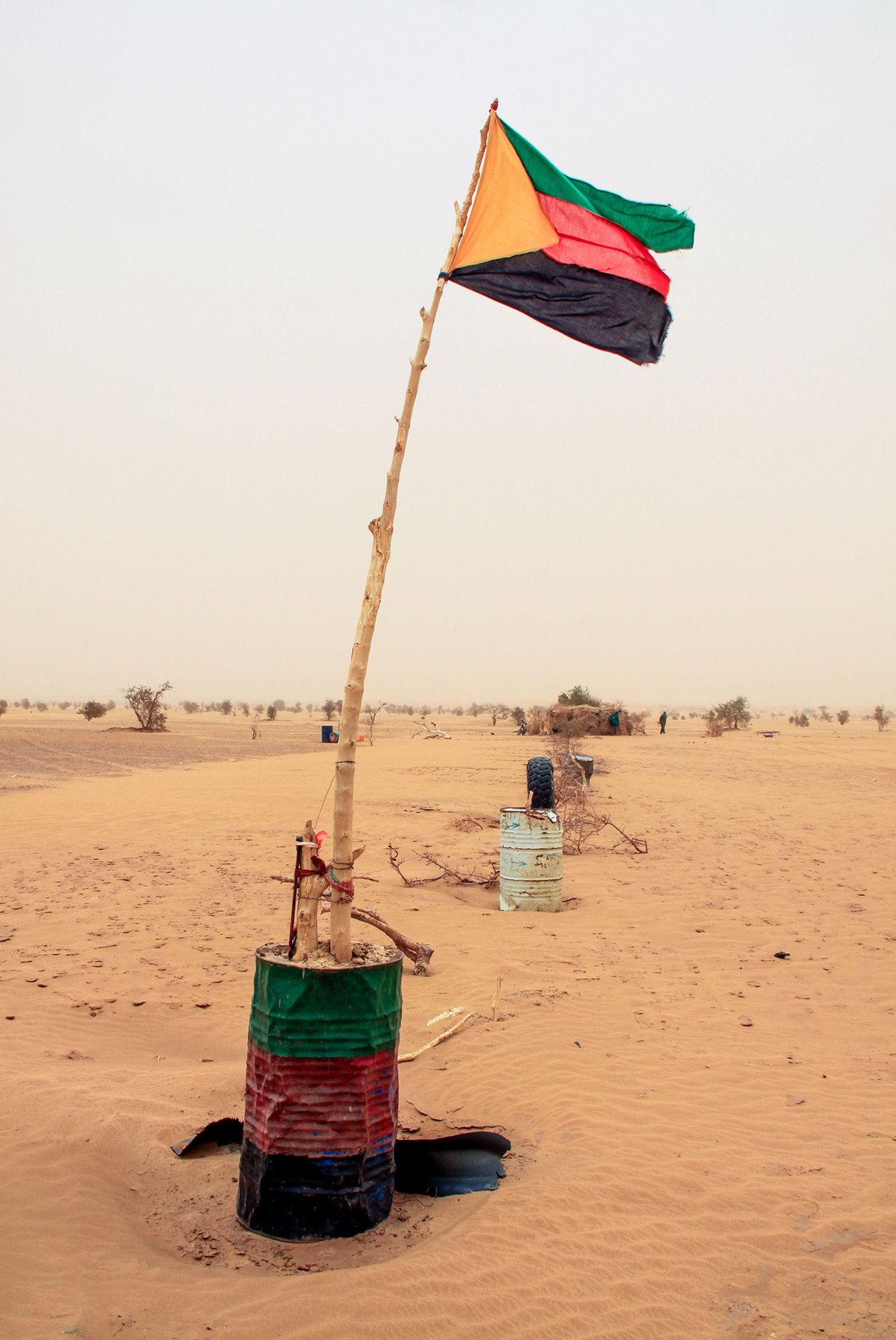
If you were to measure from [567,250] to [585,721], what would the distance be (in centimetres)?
3613

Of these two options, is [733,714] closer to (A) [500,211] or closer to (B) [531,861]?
(B) [531,861]

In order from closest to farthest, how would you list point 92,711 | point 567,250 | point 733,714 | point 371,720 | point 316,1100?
point 316,1100
point 567,250
point 371,720
point 92,711
point 733,714

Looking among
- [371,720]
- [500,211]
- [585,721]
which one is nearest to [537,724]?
[585,721]

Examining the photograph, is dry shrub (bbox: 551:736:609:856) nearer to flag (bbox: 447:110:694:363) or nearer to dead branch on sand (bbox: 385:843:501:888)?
dead branch on sand (bbox: 385:843:501:888)

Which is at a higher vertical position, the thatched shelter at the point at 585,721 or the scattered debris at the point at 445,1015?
the thatched shelter at the point at 585,721

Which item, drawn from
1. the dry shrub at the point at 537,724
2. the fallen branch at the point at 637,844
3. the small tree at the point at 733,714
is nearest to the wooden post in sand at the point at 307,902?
the fallen branch at the point at 637,844

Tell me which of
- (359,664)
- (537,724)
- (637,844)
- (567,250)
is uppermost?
(567,250)

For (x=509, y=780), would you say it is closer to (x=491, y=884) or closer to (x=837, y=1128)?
(x=491, y=884)

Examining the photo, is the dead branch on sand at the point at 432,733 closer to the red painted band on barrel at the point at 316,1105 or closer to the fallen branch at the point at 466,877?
the fallen branch at the point at 466,877

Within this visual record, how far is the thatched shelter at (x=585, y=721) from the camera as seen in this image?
3953 cm

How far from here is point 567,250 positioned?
4746 mm

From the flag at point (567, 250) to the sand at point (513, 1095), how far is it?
13.6ft

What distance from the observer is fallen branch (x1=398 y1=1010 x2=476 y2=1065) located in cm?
555

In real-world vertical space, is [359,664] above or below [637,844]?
above
